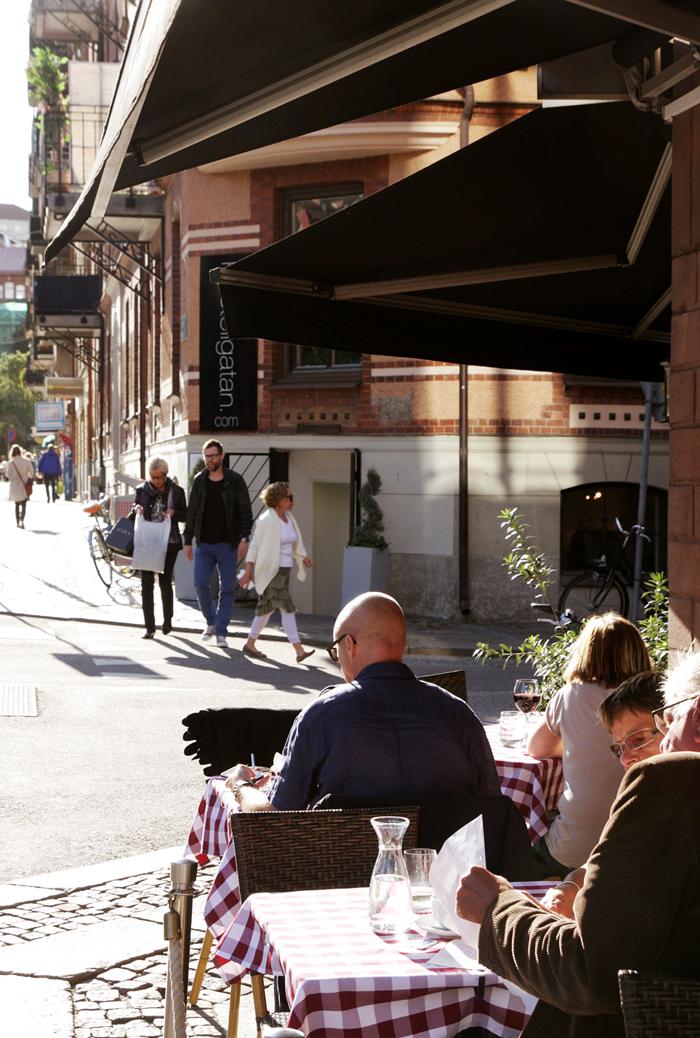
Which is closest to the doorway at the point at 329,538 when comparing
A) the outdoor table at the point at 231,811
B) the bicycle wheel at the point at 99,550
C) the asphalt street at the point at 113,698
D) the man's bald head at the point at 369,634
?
the asphalt street at the point at 113,698

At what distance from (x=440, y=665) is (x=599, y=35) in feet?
35.0

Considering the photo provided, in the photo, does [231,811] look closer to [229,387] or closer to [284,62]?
[284,62]

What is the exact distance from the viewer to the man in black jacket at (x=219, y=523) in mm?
15148

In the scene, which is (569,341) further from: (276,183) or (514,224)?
(276,183)

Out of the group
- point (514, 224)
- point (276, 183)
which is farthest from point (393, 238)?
point (276, 183)

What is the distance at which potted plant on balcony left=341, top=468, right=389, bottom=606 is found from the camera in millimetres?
18141

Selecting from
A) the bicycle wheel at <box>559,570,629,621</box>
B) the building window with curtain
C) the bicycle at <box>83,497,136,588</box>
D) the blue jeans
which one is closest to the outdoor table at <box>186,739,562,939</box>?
the blue jeans

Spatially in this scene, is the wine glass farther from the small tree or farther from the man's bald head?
the small tree

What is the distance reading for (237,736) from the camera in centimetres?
→ 546

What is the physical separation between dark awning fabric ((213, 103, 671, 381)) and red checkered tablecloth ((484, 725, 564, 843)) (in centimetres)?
197

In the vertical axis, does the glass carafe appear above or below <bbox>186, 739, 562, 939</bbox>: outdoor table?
above

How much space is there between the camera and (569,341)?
7.04m

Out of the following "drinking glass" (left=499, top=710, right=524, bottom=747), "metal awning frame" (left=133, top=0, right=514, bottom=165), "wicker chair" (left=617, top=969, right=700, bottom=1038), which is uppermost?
"metal awning frame" (left=133, top=0, right=514, bottom=165)

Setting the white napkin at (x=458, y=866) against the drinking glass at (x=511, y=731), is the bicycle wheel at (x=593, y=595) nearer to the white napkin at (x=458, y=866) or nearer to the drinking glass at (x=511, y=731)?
the drinking glass at (x=511, y=731)
